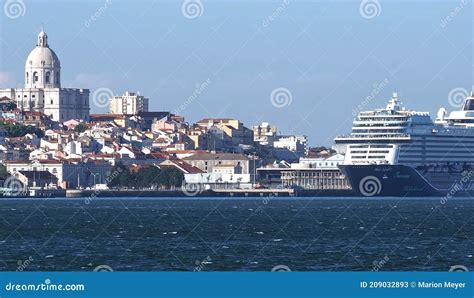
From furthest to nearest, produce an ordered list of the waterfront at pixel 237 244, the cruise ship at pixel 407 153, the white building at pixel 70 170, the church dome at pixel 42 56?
the church dome at pixel 42 56 → the white building at pixel 70 170 → the cruise ship at pixel 407 153 → the waterfront at pixel 237 244

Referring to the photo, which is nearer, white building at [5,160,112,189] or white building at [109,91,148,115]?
white building at [5,160,112,189]

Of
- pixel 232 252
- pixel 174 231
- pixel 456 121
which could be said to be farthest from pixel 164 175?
pixel 232 252

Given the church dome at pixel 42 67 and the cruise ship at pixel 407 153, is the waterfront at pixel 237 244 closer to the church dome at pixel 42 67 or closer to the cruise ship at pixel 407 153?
the cruise ship at pixel 407 153

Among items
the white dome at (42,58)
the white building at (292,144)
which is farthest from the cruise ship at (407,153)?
the white dome at (42,58)

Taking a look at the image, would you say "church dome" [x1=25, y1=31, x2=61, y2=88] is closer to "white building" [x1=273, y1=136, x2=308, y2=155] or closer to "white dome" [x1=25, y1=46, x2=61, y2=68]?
"white dome" [x1=25, y1=46, x2=61, y2=68]

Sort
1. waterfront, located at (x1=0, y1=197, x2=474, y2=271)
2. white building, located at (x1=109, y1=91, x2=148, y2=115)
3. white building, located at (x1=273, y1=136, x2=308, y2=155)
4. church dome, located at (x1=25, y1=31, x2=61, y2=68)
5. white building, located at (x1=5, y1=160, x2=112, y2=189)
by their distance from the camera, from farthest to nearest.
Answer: white building, located at (x1=109, y1=91, x2=148, y2=115), white building, located at (x1=273, y1=136, x2=308, y2=155), church dome, located at (x1=25, y1=31, x2=61, y2=68), white building, located at (x1=5, y1=160, x2=112, y2=189), waterfront, located at (x1=0, y1=197, x2=474, y2=271)

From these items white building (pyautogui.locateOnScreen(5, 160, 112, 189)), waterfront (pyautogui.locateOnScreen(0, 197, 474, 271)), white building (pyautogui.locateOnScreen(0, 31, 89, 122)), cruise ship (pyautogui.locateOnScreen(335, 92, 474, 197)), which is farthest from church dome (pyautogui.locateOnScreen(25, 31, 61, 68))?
waterfront (pyautogui.locateOnScreen(0, 197, 474, 271))

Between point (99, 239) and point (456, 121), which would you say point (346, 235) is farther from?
point (456, 121)

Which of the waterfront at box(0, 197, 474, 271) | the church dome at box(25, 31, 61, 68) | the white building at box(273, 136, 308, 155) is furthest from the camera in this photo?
the white building at box(273, 136, 308, 155)
